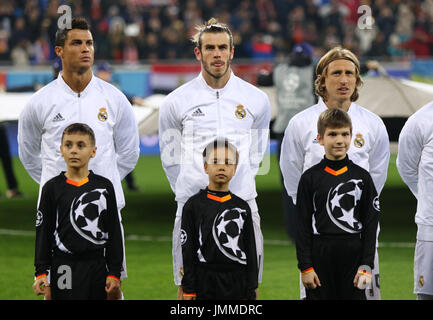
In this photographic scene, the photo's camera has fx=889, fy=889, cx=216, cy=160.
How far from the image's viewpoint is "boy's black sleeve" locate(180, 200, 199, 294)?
227 inches

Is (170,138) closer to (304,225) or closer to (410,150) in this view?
(304,225)

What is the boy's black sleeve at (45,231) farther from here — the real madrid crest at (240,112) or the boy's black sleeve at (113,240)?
the real madrid crest at (240,112)

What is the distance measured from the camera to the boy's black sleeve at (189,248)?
18.9ft

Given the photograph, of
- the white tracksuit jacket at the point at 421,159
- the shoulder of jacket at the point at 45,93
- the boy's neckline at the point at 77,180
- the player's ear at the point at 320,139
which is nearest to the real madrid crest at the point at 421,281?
the white tracksuit jacket at the point at 421,159

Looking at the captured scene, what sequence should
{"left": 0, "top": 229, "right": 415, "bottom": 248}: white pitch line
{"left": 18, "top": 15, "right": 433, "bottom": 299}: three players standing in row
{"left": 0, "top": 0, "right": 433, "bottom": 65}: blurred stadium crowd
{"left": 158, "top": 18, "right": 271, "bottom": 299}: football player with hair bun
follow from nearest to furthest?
{"left": 18, "top": 15, "right": 433, "bottom": 299}: three players standing in row < {"left": 158, "top": 18, "right": 271, "bottom": 299}: football player with hair bun < {"left": 0, "top": 229, "right": 415, "bottom": 248}: white pitch line < {"left": 0, "top": 0, "right": 433, "bottom": 65}: blurred stadium crowd

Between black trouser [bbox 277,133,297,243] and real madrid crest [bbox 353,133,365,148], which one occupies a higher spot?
real madrid crest [bbox 353,133,365,148]

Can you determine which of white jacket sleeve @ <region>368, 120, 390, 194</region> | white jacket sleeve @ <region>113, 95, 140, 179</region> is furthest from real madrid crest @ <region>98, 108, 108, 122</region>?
white jacket sleeve @ <region>368, 120, 390, 194</region>

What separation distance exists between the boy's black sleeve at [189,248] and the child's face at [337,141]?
99 cm

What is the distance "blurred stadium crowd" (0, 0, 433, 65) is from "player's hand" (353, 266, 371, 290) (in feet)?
63.5

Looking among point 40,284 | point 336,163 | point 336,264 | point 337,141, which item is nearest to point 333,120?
point 337,141

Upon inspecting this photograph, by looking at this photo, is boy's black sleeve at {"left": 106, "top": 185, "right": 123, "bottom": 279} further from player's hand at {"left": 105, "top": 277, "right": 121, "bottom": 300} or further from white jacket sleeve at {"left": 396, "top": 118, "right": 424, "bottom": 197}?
white jacket sleeve at {"left": 396, "top": 118, "right": 424, "bottom": 197}
